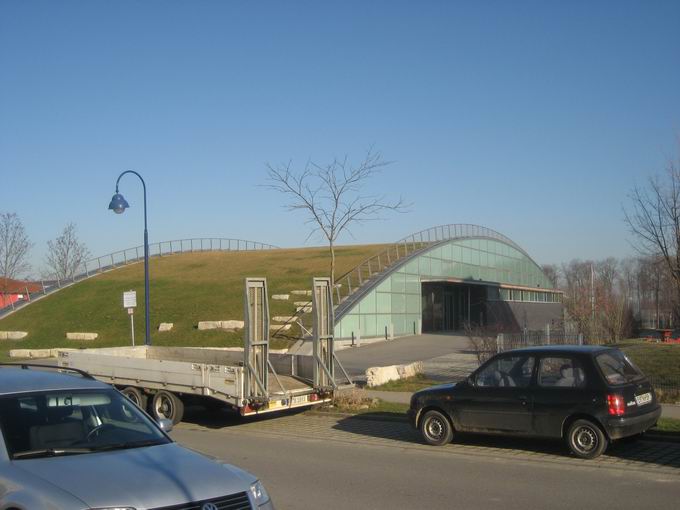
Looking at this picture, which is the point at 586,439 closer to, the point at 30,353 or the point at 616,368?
the point at 616,368

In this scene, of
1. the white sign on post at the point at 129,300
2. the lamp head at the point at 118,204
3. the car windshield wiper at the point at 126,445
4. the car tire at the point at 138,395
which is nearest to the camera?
the car windshield wiper at the point at 126,445

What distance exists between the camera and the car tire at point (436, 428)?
11742 millimetres

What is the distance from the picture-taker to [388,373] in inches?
797

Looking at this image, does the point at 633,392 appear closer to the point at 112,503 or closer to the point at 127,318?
the point at 112,503

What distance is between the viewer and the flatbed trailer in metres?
13.7

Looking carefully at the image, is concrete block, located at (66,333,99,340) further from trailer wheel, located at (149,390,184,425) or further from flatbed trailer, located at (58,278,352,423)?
trailer wheel, located at (149,390,184,425)

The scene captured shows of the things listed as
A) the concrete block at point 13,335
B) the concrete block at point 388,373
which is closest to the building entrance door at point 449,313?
the concrete block at point 13,335

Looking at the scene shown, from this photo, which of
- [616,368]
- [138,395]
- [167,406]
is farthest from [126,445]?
[138,395]

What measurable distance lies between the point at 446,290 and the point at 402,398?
1251 inches

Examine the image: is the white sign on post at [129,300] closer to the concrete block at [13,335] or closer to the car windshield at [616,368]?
the car windshield at [616,368]

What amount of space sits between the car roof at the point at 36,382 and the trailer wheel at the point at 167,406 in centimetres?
800

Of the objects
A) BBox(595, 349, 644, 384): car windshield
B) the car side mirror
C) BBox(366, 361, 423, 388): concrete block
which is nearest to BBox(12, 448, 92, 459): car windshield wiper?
the car side mirror

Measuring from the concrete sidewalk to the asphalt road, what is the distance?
9.19 ft

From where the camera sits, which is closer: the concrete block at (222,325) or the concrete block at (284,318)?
the concrete block at (284,318)
